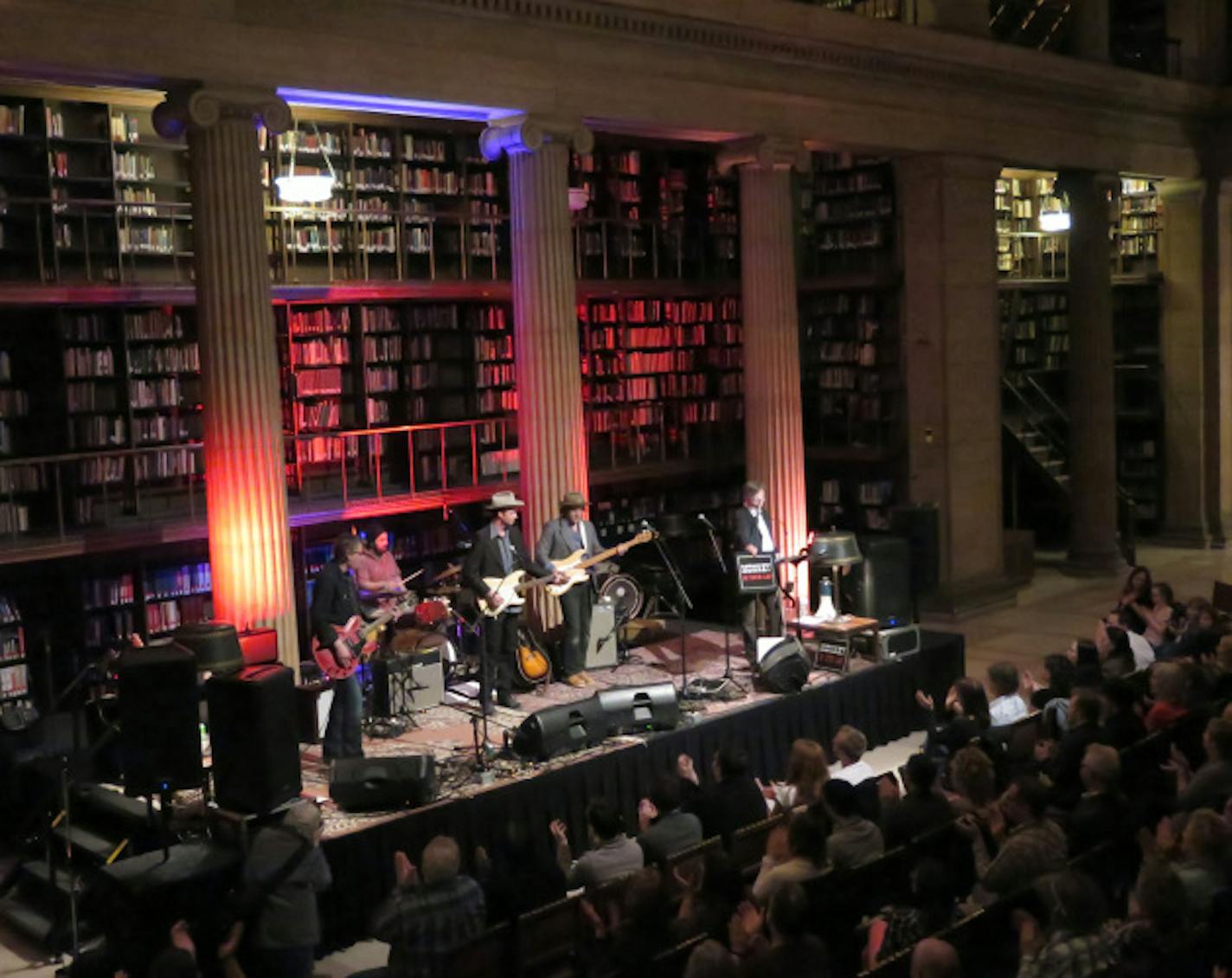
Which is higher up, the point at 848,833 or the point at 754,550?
the point at 754,550

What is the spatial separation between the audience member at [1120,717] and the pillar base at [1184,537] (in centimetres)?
1373

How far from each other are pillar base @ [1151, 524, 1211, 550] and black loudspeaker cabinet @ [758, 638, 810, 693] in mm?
12179

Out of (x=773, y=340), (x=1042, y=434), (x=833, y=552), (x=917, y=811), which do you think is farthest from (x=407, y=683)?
(x=1042, y=434)

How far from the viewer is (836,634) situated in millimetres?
12266

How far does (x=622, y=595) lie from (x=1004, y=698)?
4.49 meters

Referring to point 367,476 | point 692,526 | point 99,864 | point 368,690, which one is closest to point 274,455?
point 368,690

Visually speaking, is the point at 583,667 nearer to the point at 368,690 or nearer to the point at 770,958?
the point at 368,690

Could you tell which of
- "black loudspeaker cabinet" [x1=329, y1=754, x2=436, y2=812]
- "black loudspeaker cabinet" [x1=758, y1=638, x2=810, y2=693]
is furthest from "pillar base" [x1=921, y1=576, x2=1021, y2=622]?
"black loudspeaker cabinet" [x1=329, y1=754, x2=436, y2=812]

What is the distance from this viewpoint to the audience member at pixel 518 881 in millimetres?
6688

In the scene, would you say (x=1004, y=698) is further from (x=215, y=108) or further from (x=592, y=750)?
(x=215, y=108)

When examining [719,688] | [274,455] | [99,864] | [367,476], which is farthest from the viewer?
[367,476]

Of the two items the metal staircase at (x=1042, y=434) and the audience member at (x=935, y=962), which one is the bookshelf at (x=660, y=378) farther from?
the audience member at (x=935, y=962)

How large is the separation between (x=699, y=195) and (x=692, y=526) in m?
4.94

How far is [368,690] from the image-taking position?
1170cm
